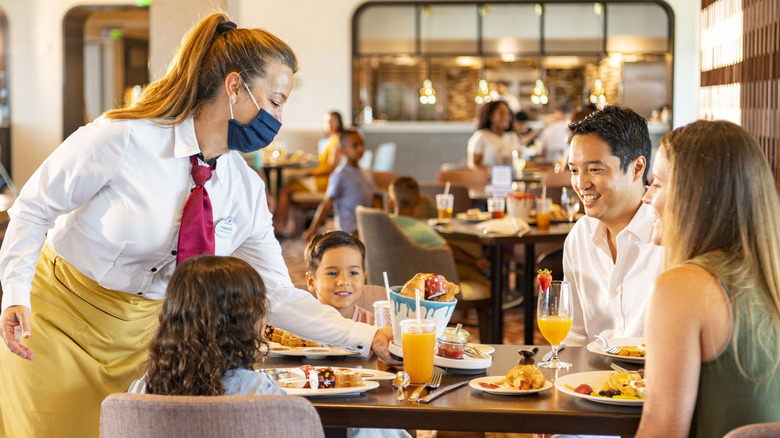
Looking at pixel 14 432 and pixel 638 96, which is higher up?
pixel 638 96

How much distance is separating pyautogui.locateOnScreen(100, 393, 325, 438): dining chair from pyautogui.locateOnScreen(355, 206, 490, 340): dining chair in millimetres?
2868

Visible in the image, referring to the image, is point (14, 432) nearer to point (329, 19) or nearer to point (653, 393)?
point (653, 393)

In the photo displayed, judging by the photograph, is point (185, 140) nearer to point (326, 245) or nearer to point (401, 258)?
point (326, 245)

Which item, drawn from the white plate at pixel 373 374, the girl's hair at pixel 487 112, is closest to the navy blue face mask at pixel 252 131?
the white plate at pixel 373 374

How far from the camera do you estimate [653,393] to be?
5.23 ft

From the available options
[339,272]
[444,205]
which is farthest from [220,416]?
[444,205]

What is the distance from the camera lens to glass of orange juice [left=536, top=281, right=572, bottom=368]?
2133 millimetres

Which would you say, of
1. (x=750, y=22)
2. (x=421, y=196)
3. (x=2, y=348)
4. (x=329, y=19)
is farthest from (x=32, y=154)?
(x=2, y=348)

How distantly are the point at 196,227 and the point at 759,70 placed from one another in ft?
11.4

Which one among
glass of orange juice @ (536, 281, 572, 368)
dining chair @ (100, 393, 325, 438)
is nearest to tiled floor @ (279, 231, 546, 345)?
glass of orange juice @ (536, 281, 572, 368)

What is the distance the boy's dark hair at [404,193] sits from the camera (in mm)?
5383

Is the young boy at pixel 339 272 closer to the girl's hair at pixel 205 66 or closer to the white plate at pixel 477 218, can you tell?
the girl's hair at pixel 205 66

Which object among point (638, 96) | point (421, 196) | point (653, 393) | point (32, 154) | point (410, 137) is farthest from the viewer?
point (638, 96)

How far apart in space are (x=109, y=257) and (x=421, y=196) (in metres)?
3.90
